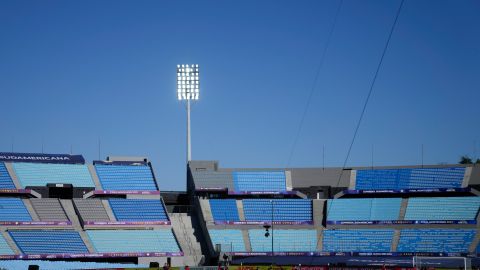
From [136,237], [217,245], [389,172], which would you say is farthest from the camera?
[389,172]

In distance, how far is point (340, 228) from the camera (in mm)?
87438

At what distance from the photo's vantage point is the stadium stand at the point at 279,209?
89750 millimetres

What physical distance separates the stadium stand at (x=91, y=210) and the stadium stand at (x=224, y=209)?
1308cm

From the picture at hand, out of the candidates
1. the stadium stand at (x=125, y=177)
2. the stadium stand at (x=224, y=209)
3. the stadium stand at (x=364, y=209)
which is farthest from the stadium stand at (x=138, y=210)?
the stadium stand at (x=364, y=209)

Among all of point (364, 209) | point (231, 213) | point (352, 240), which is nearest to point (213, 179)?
point (231, 213)

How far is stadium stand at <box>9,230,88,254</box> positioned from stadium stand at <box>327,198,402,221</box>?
2994 cm

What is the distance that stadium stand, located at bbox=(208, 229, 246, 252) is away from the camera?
85125 millimetres

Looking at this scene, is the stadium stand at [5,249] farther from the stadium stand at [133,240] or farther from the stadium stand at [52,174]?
the stadium stand at [52,174]

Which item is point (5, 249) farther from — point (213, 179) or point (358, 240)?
point (358, 240)

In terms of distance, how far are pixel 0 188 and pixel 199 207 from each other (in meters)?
24.2

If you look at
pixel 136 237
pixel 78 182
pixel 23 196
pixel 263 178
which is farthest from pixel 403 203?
pixel 23 196

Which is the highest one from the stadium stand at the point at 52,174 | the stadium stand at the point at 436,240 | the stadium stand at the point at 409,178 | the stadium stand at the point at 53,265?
the stadium stand at the point at 52,174

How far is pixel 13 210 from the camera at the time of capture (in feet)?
282

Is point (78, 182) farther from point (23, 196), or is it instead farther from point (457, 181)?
point (457, 181)
